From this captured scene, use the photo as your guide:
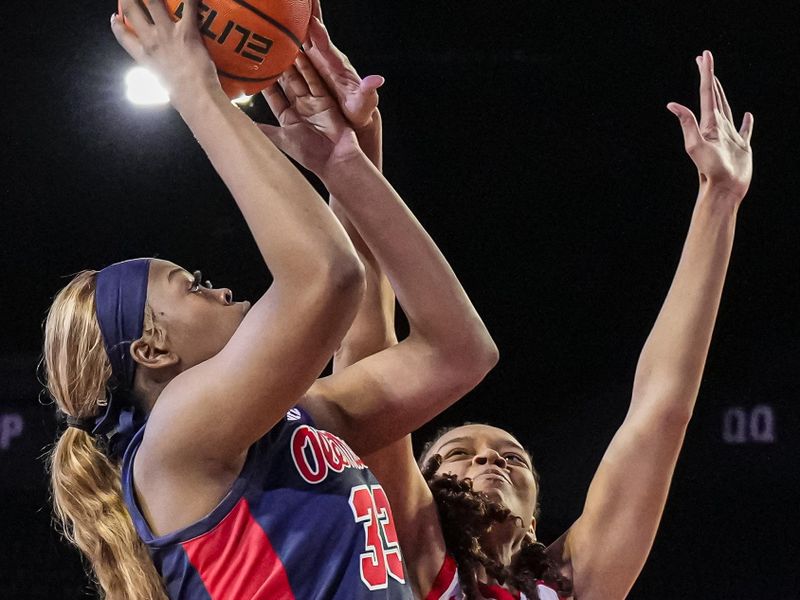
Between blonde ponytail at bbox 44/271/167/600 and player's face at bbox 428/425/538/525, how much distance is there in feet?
2.71

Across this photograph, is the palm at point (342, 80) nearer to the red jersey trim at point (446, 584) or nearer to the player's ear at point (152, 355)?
the player's ear at point (152, 355)

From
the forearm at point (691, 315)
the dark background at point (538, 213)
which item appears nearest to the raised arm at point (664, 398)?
the forearm at point (691, 315)

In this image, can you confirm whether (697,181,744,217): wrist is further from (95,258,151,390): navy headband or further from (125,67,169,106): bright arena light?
(125,67,169,106): bright arena light

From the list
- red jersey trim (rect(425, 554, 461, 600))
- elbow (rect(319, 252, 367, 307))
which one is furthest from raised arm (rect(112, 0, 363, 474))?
red jersey trim (rect(425, 554, 461, 600))

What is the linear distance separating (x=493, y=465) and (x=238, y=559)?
0.89m

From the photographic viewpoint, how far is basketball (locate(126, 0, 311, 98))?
143 centimetres

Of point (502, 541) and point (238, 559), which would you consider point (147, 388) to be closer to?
point (238, 559)

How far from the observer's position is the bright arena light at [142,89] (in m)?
4.37

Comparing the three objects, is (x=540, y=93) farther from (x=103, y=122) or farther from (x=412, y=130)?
(x=103, y=122)

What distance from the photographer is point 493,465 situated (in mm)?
2166

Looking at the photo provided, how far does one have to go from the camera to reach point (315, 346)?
1.29 metres

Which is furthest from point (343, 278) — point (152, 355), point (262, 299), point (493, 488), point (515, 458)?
point (515, 458)

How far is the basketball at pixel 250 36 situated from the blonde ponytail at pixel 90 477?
36cm

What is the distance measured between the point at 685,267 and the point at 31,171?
3.31 metres
